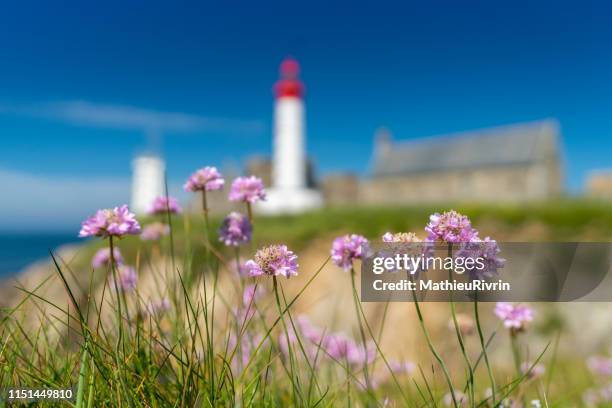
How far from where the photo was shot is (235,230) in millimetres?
1946

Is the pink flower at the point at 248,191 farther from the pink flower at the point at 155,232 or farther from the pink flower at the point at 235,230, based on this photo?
the pink flower at the point at 155,232

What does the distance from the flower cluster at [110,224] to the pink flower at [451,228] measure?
0.94 m

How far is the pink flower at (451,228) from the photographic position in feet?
4.10

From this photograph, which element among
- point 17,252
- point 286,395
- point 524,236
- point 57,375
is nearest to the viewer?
point 57,375

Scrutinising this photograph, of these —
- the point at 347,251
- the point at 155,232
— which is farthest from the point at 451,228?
the point at 155,232

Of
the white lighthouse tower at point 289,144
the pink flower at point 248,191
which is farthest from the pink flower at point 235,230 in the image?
the white lighthouse tower at point 289,144

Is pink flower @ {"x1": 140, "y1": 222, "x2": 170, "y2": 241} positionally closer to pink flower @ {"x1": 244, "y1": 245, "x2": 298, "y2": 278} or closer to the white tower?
pink flower @ {"x1": 244, "y1": 245, "x2": 298, "y2": 278}

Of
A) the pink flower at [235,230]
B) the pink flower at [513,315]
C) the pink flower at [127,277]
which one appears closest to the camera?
the pink flower at [513,315]

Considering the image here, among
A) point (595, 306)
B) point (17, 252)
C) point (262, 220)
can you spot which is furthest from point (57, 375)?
point (17, 252)

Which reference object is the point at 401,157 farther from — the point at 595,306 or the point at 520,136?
the point at 595,306

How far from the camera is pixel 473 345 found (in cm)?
880

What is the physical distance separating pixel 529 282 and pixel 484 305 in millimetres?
7359

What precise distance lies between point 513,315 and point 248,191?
1.16 metres

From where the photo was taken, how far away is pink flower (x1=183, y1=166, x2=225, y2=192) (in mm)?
1986
